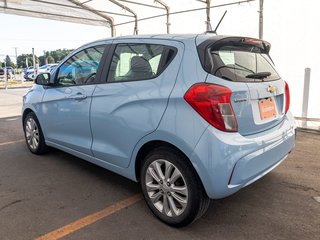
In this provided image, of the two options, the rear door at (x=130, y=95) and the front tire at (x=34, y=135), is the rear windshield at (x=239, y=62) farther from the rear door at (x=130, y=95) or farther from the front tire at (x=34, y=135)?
the front tire at (x=34, y=135)

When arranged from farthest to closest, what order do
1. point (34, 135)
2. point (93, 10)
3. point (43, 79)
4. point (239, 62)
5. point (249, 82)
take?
point (93, 10) → point (34, 135) → point (43, 79) → point (239, 62) → point (249, 82)

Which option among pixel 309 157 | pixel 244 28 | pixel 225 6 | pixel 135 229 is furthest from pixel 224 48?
pixel 225 6

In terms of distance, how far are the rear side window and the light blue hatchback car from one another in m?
0.01

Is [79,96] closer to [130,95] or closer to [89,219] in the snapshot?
[130,95]

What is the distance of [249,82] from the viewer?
2.57m

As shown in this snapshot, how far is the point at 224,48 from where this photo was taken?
2.62m

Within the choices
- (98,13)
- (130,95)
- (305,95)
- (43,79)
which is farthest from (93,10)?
(130,95)

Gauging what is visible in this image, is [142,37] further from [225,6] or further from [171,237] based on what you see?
[225,6]

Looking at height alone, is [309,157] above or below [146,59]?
below

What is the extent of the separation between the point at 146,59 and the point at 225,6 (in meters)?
5.84

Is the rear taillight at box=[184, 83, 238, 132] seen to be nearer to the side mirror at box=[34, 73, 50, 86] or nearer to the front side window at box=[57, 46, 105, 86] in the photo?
the front side window at box=[57, 46, 105, 86]

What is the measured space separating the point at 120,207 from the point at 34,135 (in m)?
2.27

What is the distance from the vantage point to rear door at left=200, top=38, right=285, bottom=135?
241 centimetres

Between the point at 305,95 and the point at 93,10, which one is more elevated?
the point at 93,10
